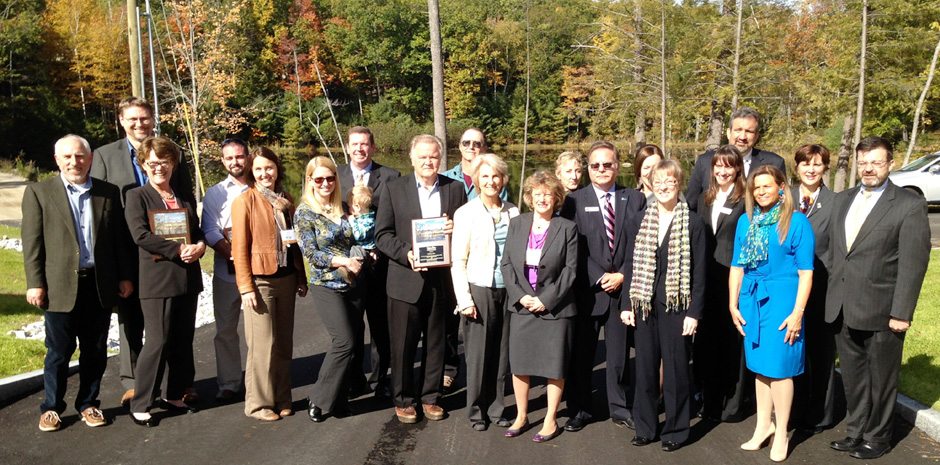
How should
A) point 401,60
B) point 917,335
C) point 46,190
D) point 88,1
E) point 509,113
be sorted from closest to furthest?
point 46,190 < point 917,335 < point 88,1 < point 509,113 < point 401,60

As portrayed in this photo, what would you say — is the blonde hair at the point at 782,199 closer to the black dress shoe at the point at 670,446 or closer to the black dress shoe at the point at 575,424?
the black dress shoe at the point at 670,446

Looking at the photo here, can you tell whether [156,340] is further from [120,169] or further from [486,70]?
[486,70]

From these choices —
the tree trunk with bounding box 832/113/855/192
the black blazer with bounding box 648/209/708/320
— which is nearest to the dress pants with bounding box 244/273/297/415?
the black blazer with bounding box 648/209/708/320

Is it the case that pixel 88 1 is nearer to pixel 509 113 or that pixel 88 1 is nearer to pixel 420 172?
pixel 509 113

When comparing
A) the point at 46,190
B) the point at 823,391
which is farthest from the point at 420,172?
the point at 823,391

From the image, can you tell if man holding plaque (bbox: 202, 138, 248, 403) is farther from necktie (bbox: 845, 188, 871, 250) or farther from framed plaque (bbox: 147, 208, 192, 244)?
necktie (bbox: 845, 188, 871, 250)

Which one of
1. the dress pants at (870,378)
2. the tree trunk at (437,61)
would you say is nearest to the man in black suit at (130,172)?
the dress pants at (870,378)

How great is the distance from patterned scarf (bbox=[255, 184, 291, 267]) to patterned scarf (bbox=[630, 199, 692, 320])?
2.49 m

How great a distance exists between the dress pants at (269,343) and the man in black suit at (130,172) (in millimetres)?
978

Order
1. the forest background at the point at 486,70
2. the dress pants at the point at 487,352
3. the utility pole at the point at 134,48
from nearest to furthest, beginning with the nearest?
the dress pants at the point at 487,352 → the utility pole at the point at 134,48 → the forest background at the point at 486,70

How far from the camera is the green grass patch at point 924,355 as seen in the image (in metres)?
5.86

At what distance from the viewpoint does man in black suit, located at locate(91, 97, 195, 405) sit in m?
5.82

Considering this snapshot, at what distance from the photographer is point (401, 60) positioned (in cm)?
6125

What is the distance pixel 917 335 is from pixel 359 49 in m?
58.4
